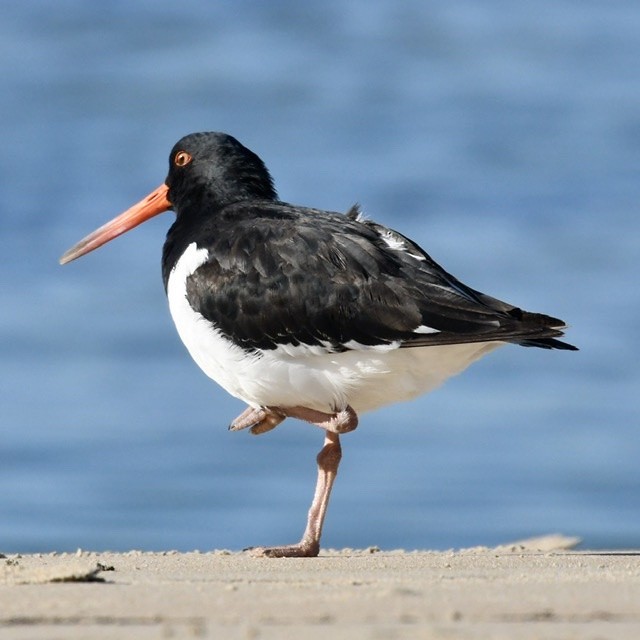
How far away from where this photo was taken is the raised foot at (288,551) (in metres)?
7.01

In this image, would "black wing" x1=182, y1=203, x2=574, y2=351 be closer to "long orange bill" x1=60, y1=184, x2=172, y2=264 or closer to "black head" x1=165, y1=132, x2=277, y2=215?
"black head" x1=165, y1=132, x2=277, y2=215

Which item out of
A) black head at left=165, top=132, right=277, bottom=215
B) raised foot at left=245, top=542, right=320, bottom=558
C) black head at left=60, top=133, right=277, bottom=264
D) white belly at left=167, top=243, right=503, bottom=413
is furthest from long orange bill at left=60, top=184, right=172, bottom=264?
raised foot at left=245, top=542, right=320, bottom=558

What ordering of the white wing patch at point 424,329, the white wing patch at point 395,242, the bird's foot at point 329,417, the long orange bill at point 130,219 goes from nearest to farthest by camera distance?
the white wing patch at point 424,329, the bird's foot at point 329,417, the white wing patch at point 395,242, the long orange bill at point 130,219

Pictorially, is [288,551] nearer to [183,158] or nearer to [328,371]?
[328,371]

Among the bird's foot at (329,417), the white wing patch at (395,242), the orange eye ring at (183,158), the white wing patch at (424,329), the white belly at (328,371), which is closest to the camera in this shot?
the white wing patch at (424,329)

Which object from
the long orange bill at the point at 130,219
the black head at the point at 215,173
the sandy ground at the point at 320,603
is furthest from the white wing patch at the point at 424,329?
the long orange bill at the point at 130,219

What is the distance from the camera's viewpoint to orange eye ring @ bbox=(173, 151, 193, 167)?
8891 mm

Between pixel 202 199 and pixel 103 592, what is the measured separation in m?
4.59

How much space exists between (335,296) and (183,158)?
211cm

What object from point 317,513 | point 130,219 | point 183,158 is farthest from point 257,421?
point 130,219

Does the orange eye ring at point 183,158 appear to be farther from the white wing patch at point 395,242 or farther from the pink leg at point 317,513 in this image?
the pink leg at point 317,513

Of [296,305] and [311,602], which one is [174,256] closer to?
[296,305]

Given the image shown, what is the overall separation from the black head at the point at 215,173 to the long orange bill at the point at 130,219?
385 millimetres

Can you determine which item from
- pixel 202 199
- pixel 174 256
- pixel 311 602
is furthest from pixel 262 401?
pixel 311 602
